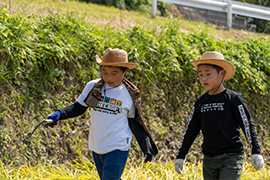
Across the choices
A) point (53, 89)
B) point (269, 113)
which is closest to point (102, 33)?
point (53, 89)

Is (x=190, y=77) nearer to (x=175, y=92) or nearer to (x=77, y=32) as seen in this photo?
(x=175, y=92)

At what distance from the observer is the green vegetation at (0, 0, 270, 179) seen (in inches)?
182

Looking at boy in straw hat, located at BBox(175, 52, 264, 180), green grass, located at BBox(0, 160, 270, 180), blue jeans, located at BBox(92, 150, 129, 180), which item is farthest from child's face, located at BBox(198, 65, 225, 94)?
green grass, located at BBox(0, 160, 270, 180)

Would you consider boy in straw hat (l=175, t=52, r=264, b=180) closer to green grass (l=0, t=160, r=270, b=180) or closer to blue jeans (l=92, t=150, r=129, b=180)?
blue jeans (l=92, t=150, r=129, b=180)

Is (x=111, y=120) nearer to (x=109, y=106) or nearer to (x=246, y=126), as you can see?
Result: (x=109, y=106)

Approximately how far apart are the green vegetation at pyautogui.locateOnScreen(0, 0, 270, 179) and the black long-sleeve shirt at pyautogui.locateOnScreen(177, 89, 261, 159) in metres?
1.61

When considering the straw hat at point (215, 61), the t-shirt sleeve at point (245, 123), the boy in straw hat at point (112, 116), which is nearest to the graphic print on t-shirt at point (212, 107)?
the t-shirt sleeve at point (245, 123)

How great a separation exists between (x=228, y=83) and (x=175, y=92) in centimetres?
147

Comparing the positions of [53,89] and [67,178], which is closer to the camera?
[67,178]

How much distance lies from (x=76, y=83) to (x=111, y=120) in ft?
6.98

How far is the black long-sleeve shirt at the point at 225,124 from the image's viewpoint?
10.8 ft

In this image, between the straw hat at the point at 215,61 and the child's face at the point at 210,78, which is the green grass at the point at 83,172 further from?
the straw hat at the point at 215,61

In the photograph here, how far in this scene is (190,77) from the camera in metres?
6.52

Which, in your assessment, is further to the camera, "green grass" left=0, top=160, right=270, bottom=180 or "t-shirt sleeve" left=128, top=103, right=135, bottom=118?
"green grass" left=0, top=160, right=270, bottom=180
